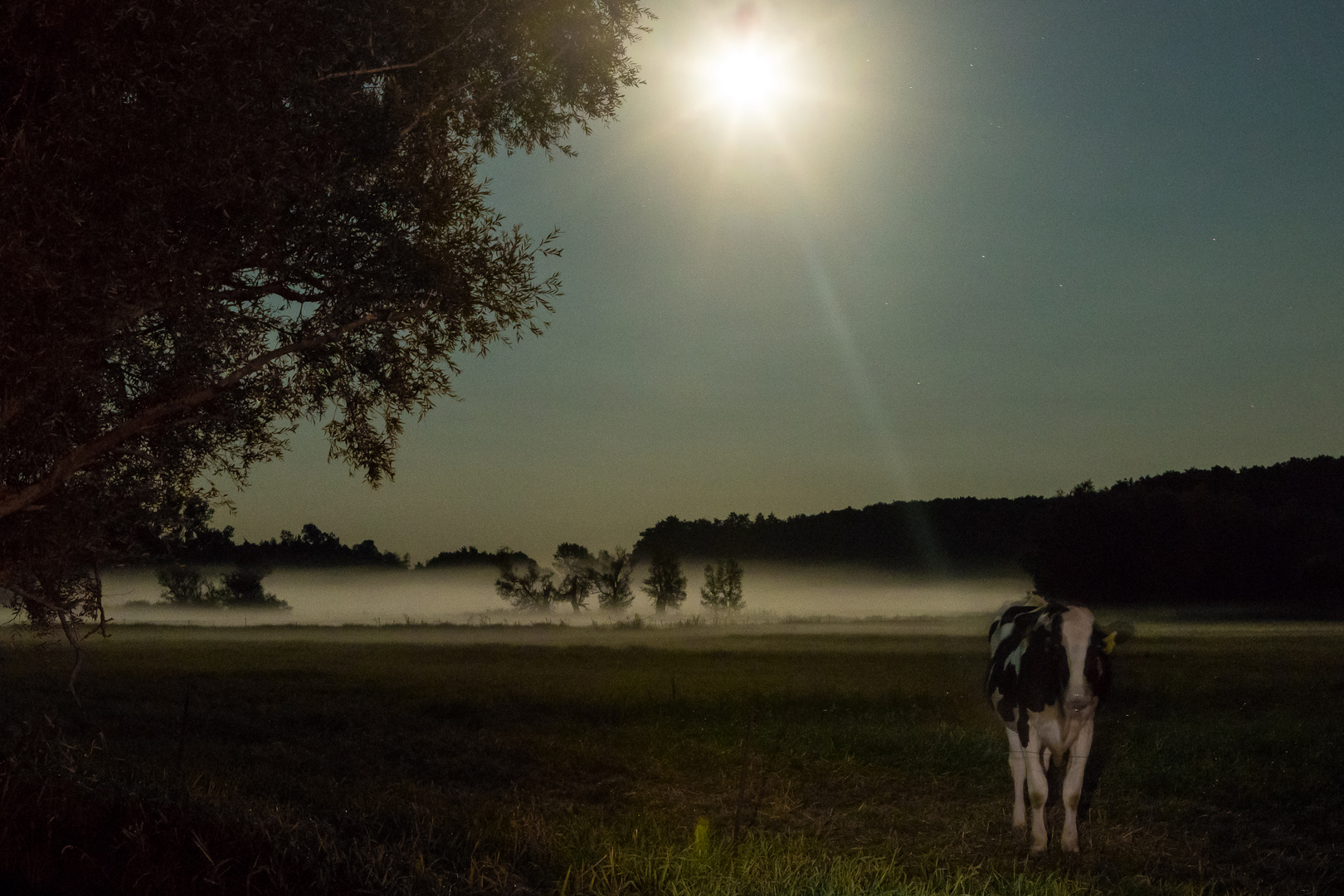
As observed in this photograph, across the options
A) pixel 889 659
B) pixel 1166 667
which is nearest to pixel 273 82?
pixel 1166 667

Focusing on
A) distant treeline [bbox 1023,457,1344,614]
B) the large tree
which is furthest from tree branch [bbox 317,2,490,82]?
distant treeline [bbox 1023,457,1344,614]

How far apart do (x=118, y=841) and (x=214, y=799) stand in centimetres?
148

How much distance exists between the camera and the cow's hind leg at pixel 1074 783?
11312 millimetres

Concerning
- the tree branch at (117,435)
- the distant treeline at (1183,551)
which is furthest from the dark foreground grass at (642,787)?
the distant treeline at (1183,551)

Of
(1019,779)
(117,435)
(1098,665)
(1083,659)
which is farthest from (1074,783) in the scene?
(117,435)

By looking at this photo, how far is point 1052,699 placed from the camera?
1204 centimetres

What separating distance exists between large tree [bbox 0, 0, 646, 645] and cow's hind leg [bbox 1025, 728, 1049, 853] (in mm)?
8806

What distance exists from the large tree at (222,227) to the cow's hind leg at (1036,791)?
8806 mm

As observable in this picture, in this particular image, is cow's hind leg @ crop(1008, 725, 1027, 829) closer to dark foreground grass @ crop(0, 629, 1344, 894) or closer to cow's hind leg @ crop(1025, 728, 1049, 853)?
cow's hind leg @ crop(1025, 728, 1049, 853)

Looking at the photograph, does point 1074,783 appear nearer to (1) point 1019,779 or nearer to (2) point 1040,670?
(1) point 1019,779

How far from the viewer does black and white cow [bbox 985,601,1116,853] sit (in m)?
11.3

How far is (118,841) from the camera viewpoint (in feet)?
28.5

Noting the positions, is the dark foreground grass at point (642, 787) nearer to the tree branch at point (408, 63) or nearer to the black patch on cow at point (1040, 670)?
the black patch on cow at point (1040, 670)

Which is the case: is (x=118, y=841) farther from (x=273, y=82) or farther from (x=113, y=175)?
(x=273, y=82)
